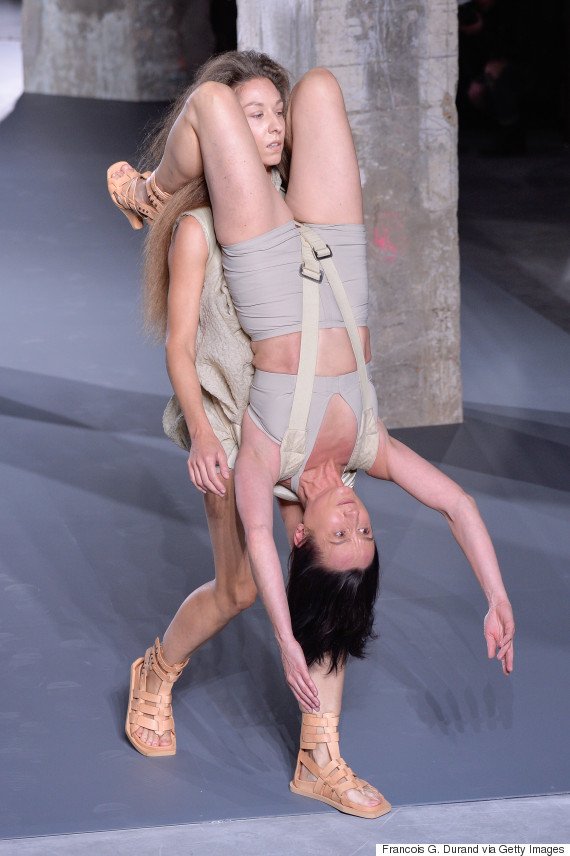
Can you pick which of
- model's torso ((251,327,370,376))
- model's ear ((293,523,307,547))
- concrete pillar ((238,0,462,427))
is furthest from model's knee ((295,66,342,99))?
concrete pillar ((238,0,462,427))

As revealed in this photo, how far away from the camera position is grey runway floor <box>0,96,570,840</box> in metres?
3.46

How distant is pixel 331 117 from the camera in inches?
128

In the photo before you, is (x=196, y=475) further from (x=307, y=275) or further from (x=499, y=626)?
(x=499, y=626)

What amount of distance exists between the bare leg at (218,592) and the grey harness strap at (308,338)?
8.1 inches

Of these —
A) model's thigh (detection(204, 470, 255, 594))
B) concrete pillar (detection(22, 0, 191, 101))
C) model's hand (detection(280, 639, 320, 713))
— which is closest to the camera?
model's hand (detection(280, 639, 320, 713))

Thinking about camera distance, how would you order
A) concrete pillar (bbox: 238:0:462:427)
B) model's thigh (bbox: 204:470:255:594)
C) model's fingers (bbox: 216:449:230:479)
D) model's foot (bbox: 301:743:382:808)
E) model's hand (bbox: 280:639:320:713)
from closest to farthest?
model's hand (bbox: 280:639:320:713), model's fingers (bbox: 216:449:230:479), model's foot (bbox: 301:743:382:808), model's thigh (bbox: 204:470:255:594), concrete pillar (bbox: 238:0:462:427)

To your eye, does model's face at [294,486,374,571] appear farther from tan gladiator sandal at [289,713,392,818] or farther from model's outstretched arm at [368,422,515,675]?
tan gladiator sandal at [289,713,392,818]

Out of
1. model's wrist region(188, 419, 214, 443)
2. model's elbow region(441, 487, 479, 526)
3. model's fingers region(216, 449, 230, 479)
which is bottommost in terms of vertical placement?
model's elbow region(441, 487, 479, 526)

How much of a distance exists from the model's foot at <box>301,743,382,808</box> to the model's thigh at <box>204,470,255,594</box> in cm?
44

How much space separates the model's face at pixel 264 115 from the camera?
3221 mm

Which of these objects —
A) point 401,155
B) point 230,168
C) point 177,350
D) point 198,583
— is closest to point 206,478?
point 177,350

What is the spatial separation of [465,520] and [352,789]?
717 mm

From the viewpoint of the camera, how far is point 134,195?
3.48 meters

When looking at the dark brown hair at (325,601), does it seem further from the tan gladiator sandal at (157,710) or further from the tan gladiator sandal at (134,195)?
the tan gladiator sandal at (134,195)
